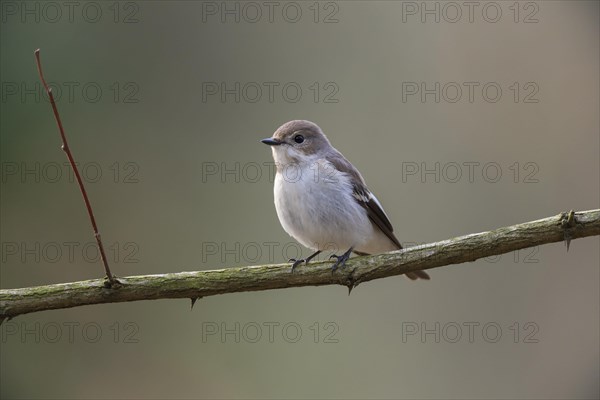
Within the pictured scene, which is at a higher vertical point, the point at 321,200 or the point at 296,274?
the point at 321,200

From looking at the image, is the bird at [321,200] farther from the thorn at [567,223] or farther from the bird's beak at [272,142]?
the thorn at [567,223]

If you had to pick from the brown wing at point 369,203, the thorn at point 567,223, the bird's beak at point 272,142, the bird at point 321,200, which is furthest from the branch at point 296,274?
the bird's beak at point 272,142

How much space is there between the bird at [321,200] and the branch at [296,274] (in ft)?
2.59

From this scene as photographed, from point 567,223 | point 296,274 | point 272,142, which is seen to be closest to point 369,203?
point 272,142

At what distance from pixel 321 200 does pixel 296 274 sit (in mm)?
1093

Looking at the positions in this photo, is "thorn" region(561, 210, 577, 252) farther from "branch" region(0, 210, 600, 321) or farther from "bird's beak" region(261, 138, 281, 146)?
"bird's beak" region(261, 138, 281, 146)

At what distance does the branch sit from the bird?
2.59 feet

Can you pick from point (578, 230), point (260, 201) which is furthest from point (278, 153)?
point (260, 201)

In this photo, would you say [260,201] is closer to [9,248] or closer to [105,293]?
[9,248]

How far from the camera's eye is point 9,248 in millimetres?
7184

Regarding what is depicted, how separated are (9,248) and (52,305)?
14.0ft

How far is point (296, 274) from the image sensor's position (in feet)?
11.8

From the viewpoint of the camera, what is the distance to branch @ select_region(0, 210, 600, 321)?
3.30 meters

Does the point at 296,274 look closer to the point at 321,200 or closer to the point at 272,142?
the point at 321,200
